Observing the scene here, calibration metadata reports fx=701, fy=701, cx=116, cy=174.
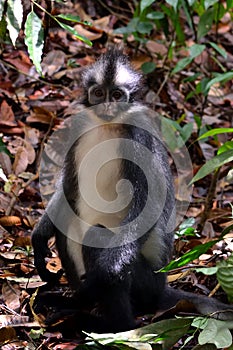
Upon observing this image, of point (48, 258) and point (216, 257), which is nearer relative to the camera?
point (216, 257)

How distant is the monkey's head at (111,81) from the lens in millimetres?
5234

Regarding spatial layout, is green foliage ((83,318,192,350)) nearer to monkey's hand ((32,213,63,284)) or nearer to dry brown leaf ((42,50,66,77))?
monkey's hand ((32,213,63,284))

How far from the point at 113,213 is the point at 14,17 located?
2.01m

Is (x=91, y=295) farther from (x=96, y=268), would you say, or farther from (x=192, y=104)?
(x=192, y=104)

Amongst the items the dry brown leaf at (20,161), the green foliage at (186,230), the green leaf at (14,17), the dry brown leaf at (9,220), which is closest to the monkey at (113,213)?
the green foliage at (186,230)

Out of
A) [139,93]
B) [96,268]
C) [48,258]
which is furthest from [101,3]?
[96,268]

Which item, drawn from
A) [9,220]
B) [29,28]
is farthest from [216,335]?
[9,220]

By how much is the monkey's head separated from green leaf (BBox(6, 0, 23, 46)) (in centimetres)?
180

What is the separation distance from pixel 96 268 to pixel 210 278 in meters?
1.10

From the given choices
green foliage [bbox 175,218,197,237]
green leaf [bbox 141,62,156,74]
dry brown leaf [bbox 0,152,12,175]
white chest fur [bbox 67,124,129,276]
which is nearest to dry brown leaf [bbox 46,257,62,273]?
white chest fur [bbox 67,124,129,276]

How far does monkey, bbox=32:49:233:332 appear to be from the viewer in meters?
4.48

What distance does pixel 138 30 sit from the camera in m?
7.25

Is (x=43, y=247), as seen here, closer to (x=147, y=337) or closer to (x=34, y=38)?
(x=147, y=337)

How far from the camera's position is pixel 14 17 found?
11.4 ft
